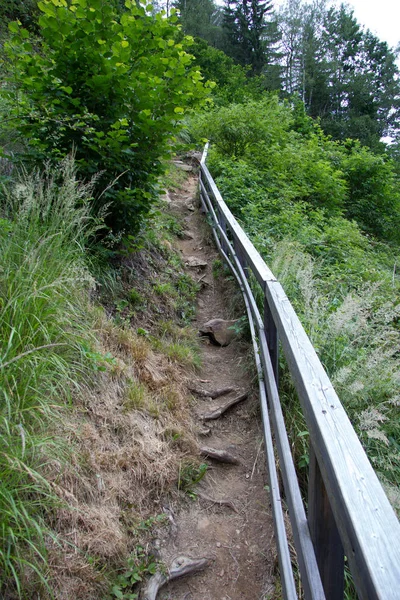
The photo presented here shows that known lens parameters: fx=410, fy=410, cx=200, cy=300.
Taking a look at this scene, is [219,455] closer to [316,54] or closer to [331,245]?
[331,245]

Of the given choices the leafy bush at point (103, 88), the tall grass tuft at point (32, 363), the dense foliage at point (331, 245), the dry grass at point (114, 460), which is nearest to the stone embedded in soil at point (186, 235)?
Result: the dense foliage at point (331, 245)

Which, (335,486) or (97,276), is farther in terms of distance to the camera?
(97,276)

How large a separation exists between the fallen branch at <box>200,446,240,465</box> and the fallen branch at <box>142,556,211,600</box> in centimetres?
78

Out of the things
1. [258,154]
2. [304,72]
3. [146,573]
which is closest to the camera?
[146,573]

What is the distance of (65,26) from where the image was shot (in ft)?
11.0

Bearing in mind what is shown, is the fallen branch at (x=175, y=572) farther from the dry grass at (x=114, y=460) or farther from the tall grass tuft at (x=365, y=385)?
the tall grass tuft at (x=365, y=385)

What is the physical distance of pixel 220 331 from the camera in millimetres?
4832

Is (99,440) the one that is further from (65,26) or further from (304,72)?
(304,72)

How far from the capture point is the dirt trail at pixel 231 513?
2289mm

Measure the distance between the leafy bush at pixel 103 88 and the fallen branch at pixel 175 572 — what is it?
2.53 meters

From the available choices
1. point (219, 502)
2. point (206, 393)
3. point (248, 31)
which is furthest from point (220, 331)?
point (248, 31)

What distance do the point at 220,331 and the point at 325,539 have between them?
3395 millimetres

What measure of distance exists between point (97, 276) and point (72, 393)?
1461 mm

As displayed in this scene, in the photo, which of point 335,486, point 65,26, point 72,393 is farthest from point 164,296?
point 335,486
